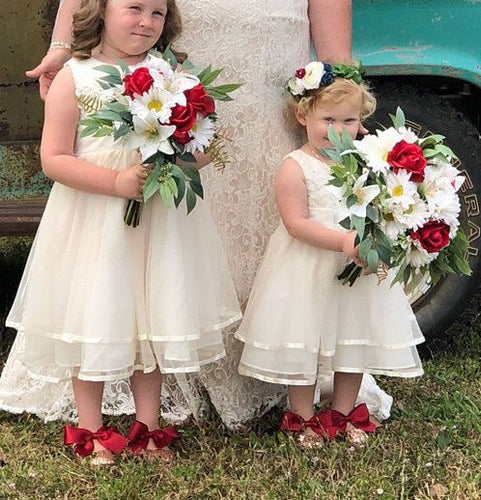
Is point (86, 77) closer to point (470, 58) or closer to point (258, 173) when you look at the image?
point (258, 173)

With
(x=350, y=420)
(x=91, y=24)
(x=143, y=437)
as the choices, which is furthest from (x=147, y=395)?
(x=91, y=24)

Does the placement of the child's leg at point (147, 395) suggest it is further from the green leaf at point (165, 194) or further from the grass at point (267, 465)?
the green leaf at point (165, 194)

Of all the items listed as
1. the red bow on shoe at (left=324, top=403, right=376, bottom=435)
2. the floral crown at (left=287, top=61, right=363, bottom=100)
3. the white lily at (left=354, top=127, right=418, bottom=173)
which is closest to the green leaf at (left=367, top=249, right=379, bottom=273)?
the white lily at (left=354, top=127, right=418, bottom=173)

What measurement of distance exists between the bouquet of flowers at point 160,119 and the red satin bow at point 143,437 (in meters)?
0.73

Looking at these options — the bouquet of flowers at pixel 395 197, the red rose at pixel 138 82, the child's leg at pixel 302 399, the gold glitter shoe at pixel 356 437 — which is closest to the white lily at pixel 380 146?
the bouquet of flowers at pixel 395 197

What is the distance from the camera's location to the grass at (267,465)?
2.70 m

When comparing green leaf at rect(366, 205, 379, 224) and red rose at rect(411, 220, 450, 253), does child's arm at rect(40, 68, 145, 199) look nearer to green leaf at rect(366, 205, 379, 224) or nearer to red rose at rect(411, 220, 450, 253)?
green leaf at rect(366, 205, 379, 224)

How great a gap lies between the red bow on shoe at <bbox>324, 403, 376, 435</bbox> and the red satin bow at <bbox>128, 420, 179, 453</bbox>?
1.65ft

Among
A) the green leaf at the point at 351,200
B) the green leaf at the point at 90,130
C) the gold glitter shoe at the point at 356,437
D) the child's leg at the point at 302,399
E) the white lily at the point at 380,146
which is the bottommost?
the gold glitter shoe at the point at 356,437

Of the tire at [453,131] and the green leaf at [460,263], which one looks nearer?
the green leaf at [460,263]

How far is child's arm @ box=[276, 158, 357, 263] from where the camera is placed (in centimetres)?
274

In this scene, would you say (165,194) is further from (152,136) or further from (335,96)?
(335,96)

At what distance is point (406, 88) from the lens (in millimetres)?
3594

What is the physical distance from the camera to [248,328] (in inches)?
115
